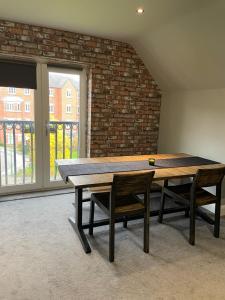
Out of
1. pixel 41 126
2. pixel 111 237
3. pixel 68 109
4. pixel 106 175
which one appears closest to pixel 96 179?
pixel 106 175

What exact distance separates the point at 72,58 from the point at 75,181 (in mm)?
2243

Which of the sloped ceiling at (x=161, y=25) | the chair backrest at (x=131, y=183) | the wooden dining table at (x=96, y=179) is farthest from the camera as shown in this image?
the sloped ceiling at (x=161, y=25)

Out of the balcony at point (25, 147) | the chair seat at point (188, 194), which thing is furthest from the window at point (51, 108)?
the chair seat at point (188, 194)

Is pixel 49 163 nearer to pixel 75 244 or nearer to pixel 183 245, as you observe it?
pixel 75 244

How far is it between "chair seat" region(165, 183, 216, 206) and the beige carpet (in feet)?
1.44

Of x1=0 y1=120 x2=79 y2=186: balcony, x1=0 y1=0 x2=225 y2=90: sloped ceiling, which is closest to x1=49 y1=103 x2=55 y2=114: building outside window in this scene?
x1=0 y1=120 x2=79 y2=186: balcony

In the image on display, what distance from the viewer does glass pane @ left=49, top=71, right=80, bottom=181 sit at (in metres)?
3.77

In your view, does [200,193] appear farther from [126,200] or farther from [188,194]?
[126,200]

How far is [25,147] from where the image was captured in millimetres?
3797

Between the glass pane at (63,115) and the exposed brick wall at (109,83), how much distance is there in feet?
0.96

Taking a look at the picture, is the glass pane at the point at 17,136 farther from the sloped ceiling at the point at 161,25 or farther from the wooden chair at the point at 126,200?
the wooden chair at the point at 126,200

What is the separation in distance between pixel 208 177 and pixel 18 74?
2.87 meters

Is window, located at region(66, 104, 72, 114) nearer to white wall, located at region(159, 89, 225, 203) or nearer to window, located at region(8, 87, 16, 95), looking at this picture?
window, located at region(8, 87, 16, 95)

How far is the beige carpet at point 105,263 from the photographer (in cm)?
183
